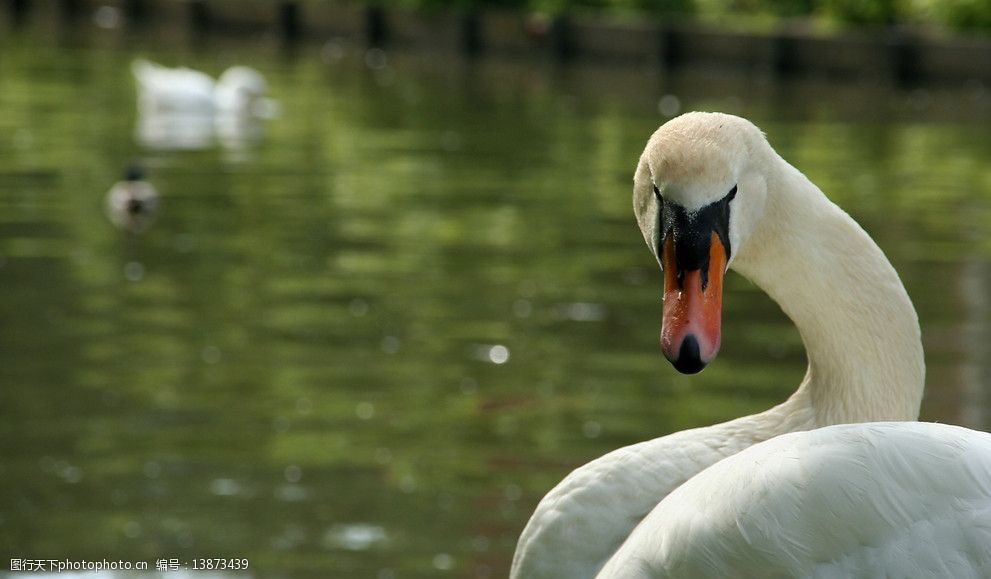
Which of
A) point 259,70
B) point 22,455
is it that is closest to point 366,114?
point 259,70

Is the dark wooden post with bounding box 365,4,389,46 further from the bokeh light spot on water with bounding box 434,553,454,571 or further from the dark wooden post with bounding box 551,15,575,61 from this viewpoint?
the bokeh light spot on water with bounding box 434,553,454,571

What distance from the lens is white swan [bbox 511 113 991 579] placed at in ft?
8.35

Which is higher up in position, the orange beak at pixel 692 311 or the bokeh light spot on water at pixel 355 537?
the orange beak at pixel 692 311

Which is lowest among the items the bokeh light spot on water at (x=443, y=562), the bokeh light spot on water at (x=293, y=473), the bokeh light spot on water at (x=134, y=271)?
the bokeh light spot on water at (x=443, y=562)

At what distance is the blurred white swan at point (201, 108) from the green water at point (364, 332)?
0.47 metres

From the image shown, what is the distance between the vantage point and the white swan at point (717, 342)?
2.54 metres

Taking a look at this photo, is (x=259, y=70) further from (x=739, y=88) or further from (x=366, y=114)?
(x=739, y=88)

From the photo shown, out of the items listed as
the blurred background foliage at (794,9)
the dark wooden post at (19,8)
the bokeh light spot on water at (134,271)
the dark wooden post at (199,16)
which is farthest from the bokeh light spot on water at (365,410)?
the dark wooden post at (19,8)

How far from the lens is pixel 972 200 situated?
526 inches

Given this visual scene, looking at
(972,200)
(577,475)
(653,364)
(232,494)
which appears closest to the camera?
(577,475)

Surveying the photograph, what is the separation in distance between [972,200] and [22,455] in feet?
29.7

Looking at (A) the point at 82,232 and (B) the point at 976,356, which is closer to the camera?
(B) the point at 976,356

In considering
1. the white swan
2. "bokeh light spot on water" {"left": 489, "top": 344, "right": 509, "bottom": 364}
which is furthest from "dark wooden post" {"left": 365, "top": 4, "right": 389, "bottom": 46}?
the white swan

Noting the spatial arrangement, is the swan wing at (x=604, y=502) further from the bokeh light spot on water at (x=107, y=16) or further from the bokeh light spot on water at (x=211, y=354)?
the bokeh light spot on water at (x=107, y=16)
